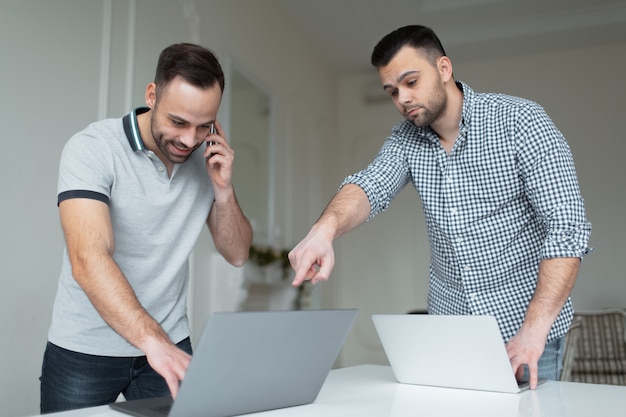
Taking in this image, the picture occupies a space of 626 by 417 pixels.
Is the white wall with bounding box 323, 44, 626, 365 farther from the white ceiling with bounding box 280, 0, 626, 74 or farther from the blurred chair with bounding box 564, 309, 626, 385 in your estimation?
the blurred chair with bounding box 564, 309, 626, 385

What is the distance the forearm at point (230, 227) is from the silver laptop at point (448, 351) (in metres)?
0.60

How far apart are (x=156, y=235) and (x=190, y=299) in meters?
1.73

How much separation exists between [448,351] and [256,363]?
0.46 meters

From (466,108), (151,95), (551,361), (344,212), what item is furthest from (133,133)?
(551,361)

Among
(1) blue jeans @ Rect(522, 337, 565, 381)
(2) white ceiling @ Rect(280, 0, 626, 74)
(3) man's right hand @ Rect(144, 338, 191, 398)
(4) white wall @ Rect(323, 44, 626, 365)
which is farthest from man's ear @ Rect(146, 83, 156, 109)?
(4) white wall @ Rect(323, 44, 626, 365)

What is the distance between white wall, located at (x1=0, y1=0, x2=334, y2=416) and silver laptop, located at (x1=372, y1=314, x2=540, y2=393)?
1.50 meters

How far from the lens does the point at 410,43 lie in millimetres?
1777

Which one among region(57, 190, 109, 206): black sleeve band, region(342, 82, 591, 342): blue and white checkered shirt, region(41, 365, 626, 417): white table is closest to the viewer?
region(41, 365, 626, 417): white table

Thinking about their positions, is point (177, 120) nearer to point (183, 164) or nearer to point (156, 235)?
point (183, 164)

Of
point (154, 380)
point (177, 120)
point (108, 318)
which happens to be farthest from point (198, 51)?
point (154, 380)

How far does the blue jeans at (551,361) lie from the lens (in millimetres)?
1566

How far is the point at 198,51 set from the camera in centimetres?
163

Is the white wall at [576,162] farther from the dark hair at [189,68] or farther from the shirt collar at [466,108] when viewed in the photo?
the dark hair at [189,68]

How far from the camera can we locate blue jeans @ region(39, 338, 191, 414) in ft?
4.91
